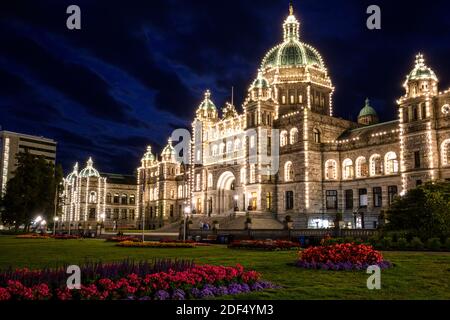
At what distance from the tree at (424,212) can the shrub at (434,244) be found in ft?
5.42

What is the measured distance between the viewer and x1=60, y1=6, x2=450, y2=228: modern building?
49781mm

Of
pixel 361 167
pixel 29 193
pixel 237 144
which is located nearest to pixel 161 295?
pixel 361 167

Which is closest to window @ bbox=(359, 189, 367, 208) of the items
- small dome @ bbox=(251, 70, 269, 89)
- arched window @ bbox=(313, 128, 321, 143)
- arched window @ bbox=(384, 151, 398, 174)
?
arched window @ bbox=(384, 151, 398, 174)

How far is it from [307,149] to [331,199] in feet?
24.6

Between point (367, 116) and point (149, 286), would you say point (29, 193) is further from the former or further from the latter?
point (149, 286)

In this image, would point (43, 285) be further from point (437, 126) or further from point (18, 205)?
point (18, 205)

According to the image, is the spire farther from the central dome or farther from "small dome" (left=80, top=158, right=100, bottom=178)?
"small dome" (left=80, top=158, right=100, bottom=178)

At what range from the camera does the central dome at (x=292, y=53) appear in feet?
236

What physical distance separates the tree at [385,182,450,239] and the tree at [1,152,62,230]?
162 ft

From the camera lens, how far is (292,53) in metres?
72.4

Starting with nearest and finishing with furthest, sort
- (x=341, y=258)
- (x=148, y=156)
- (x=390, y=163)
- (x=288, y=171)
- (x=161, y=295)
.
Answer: (x=161, y=295) → (x=341, y=258) → (x=390, y=163) → (x=288, y=171) → (x=148, y=156)

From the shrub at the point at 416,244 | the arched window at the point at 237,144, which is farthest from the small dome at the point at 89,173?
the shrub at the point at 416,244
